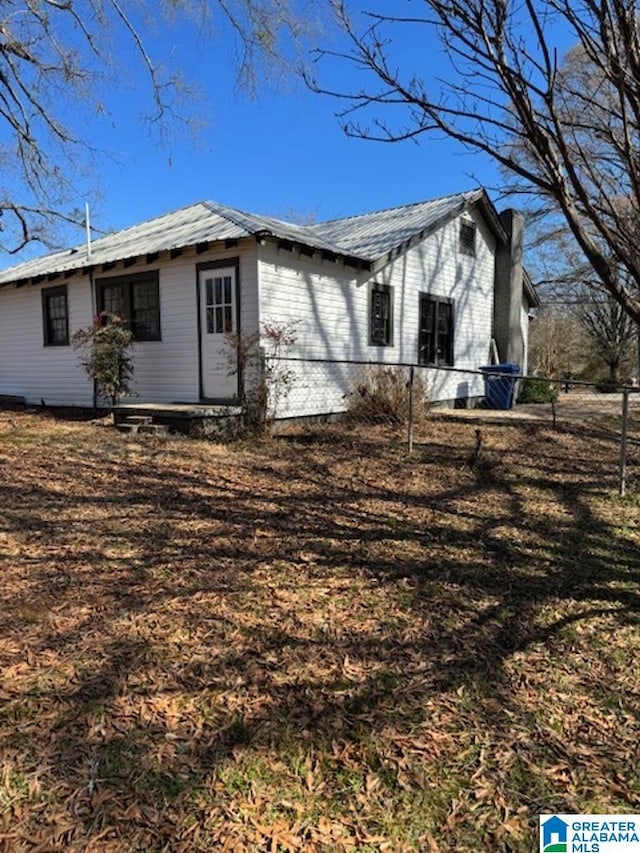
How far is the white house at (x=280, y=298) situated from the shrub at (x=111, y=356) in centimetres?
53

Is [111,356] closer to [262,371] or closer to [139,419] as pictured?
[139,419]

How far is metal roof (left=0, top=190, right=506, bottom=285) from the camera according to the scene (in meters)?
9.80

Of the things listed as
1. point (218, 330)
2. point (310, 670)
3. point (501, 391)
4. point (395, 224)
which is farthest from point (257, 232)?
point (501, 391)

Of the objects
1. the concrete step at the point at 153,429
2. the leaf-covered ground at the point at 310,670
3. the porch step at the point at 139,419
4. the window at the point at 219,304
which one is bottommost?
the leaf-covered ground at the point at 310,670

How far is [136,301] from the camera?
11.1 metres

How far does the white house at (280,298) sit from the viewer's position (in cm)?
970

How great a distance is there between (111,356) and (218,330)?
2.04 meters

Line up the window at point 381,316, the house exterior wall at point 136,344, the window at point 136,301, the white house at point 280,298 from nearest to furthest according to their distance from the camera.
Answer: the white house at point 280,298
the house exterior wall at point 136,344
the window at point 136,301
the window at point 381,316

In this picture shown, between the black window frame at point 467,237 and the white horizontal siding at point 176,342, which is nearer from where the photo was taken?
the white horizontal siding at point 176,342

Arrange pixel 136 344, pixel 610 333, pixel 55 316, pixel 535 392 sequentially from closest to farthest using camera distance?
pixel 136 344 → pixel 55 316 → pixel 535 392 → pixel 610 333

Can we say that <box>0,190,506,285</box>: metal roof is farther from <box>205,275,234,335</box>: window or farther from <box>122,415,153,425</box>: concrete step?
<box>122,415,153,425</box>: concrete step

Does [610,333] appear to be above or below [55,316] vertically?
above
